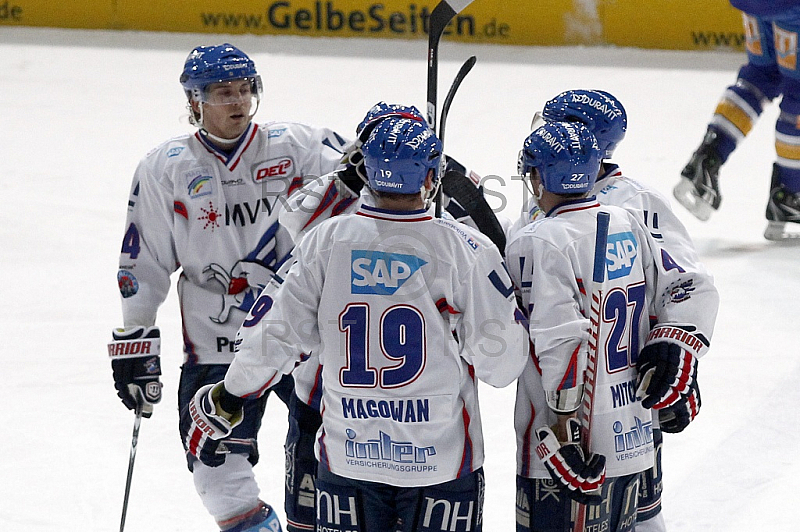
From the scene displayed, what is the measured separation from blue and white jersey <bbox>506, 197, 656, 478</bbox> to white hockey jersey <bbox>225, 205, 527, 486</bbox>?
84 mm

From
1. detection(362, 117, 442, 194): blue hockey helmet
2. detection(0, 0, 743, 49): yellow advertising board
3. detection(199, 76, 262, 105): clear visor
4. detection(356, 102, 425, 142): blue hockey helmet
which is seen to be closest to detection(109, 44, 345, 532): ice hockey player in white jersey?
detection(199, 76, 262, 105): clear visor

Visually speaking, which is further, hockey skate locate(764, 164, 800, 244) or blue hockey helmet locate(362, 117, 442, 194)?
hockey skate locate(764, 164, 800, 244)

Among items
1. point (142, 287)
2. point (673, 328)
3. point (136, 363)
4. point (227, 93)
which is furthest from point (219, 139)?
point (673, 328)

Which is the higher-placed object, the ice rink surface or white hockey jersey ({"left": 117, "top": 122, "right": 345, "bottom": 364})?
white hockey jersey ({"left": 117, "top": 122, "right": 345, "bottom": 364})

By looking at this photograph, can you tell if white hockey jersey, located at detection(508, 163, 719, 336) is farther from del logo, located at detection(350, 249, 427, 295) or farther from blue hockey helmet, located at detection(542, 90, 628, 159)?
del logo, located at detection(350, 249, 427, 295)

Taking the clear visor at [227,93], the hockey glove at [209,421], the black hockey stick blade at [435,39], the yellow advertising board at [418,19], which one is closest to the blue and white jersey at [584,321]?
the black hockey stick blade at [435,39]

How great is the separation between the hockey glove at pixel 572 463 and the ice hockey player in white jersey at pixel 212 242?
79 centimetres

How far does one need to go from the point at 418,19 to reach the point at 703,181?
399 cm

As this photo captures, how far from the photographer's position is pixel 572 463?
6.89 ft

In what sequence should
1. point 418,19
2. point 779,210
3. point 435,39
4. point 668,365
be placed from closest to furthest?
point 668,365 → point 435,39 → point 779,210 → point 418,19

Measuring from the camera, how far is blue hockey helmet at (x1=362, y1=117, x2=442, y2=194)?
77.9 inches

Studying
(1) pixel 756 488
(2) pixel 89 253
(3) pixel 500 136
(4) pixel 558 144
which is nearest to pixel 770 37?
(3) pixel 500 136

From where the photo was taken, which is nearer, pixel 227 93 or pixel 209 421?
pixel 209 421

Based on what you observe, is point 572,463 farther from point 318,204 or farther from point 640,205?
point 318,204
